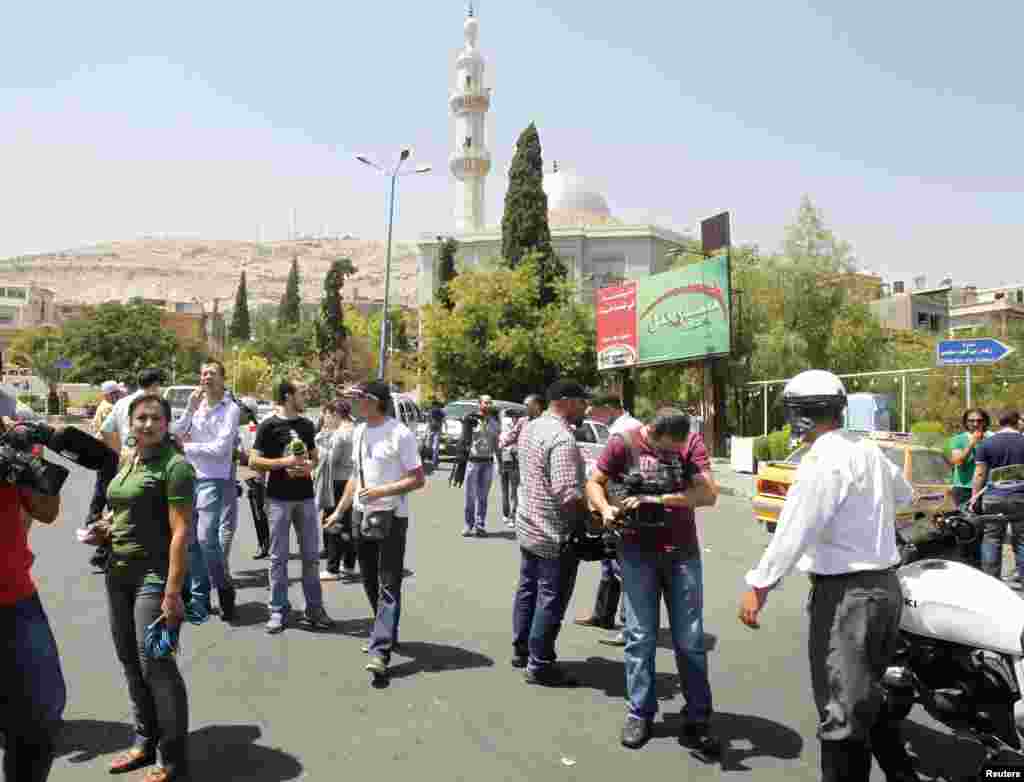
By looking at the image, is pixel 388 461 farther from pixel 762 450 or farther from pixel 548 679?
pixel 762 450

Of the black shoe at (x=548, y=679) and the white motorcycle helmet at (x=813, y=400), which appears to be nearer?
the white motorcycle helmet at (x=813, y=400)

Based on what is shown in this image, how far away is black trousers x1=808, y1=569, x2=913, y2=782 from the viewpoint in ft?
10.6

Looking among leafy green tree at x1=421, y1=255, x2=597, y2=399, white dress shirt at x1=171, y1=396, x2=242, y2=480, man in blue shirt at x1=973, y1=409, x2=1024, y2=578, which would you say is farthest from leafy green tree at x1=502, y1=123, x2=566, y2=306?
white dress shirt at x1=171, y1=396, x2=242, y2=480

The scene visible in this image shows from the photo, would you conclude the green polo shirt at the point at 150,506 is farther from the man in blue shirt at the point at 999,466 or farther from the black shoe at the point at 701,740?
the man in blue shirt at the point at 999,466

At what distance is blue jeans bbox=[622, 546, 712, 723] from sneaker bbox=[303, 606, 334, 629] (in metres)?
2.80

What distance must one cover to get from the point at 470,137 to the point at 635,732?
7293 centimetres

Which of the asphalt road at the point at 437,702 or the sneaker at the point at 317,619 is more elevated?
the sneaker at the point at 317,619

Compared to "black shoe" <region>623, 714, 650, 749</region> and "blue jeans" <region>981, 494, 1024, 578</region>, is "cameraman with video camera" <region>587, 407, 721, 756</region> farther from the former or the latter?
"blue jeans" <region>981, 494, 1024, 578</region>

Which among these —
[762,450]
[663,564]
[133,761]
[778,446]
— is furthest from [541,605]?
[762,450]

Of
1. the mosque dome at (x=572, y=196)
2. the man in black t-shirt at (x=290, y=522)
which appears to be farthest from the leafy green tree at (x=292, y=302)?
the man in black t-shirt at (x=290, y=522)

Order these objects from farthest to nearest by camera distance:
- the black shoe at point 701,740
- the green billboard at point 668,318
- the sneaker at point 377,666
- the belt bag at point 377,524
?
1. the green billboard at point 668,318
2. the belt bag at point 377,524
3. the sneaker at point 377,666
4. the black shoe at point 701,740

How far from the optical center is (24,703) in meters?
2.94

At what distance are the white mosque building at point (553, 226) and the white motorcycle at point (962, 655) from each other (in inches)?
1986

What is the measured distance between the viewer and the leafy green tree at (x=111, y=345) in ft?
223
